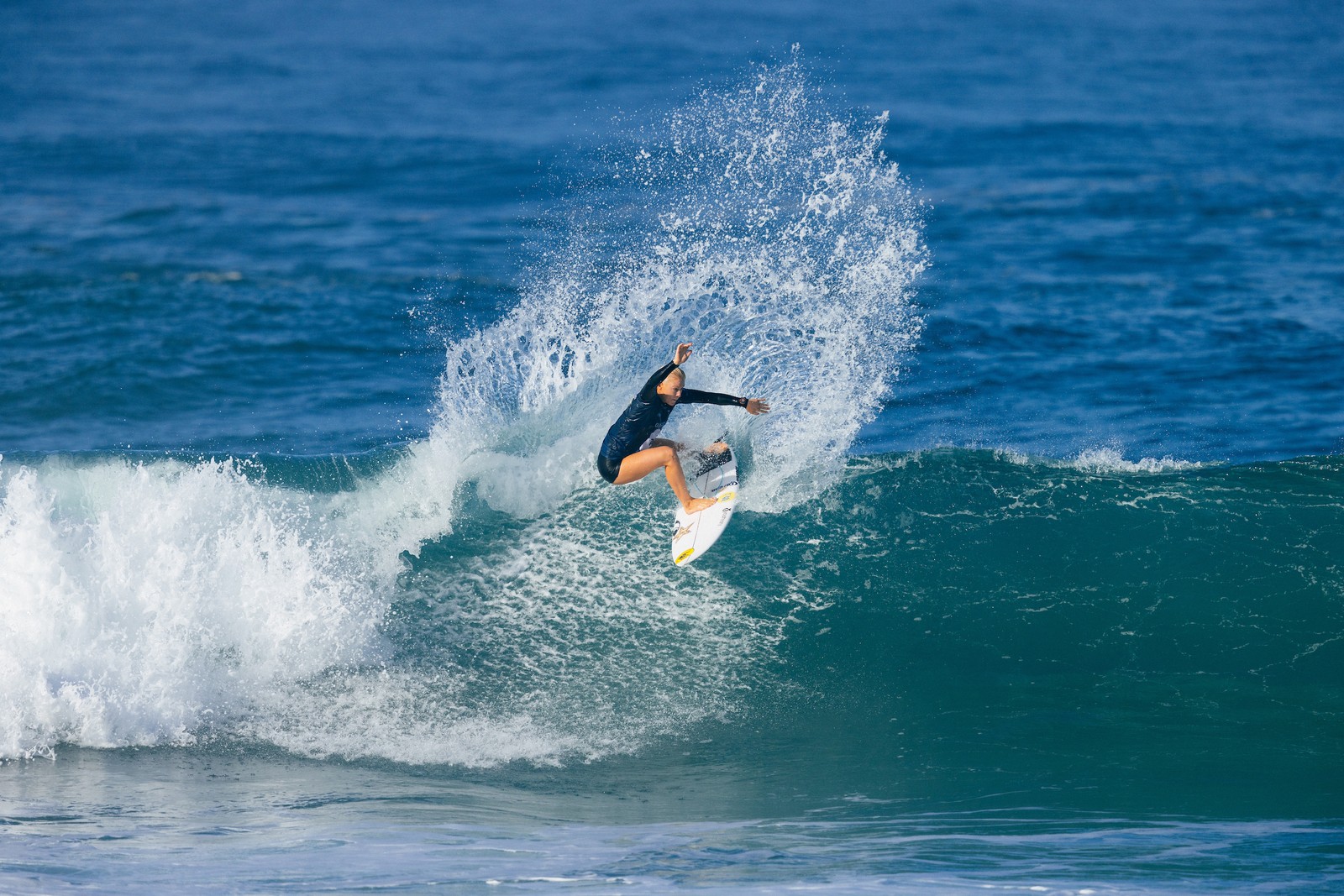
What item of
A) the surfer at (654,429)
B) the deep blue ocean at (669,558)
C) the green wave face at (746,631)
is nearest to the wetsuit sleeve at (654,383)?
the surfer at (654,429)

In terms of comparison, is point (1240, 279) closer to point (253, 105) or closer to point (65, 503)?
point (65, 503)

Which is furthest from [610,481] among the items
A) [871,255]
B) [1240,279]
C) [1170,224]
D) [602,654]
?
[1170,224]

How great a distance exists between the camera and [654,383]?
9453mm

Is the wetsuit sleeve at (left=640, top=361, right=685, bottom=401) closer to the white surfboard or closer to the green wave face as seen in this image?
the white surfboard

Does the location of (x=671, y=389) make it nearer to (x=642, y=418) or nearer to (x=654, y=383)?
(x=654, y=383)

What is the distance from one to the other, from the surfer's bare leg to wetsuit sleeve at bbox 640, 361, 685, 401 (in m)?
0.50

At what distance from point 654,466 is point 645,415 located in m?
0.48

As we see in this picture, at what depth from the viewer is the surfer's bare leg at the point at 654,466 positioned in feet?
32.1

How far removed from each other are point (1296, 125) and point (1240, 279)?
12.4 meters

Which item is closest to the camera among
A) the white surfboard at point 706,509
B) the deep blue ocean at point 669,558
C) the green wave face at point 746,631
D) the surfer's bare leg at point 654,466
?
the deep blue ocean at point 669,558

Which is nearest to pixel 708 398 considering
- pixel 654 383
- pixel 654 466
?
pixel 654 383

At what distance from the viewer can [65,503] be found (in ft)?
39.2

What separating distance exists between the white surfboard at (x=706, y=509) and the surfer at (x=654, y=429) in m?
0.21

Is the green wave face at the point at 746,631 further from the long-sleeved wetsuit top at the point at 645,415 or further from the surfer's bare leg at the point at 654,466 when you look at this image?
the long-sleeved wetsuit top at the point at 645,415
